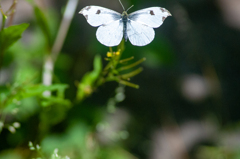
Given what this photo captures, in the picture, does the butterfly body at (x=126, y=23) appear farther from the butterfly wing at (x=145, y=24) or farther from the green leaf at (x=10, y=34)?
the green leaf at (x=10, y=34)

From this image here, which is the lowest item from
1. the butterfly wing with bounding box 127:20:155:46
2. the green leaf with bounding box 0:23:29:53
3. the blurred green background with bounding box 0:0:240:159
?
the blurred green background with bounding box 0:0:240:159

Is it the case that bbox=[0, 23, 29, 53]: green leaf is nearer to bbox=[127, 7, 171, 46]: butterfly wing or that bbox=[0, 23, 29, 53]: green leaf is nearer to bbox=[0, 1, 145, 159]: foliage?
bbox=[0, 1, 145, 159]: foliage

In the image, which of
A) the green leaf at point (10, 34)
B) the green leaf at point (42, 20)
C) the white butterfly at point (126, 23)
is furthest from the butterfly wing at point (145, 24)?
the green leaf at point (42, 20)

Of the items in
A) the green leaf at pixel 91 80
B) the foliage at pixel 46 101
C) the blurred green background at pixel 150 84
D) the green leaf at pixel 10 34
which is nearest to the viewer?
the green leaf at pixel 10 34

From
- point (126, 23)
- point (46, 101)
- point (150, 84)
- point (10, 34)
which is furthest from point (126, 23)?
point (150, 84)

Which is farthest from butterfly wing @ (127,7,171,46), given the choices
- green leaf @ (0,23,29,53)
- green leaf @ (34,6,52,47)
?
green leaf @ (34,6,52,47)

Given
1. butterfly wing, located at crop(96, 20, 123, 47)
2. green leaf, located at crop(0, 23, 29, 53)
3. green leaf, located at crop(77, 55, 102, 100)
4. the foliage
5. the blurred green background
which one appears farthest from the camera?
the blurred green background

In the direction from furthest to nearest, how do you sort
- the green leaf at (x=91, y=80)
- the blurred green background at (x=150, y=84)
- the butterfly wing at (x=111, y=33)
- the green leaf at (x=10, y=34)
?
the blurred green background at (x=150, y=84) → the green leaf at (x=91, y=80) → the green leaf at (x=10, y=34) → the butterfly wing at (x=111, y=33)
